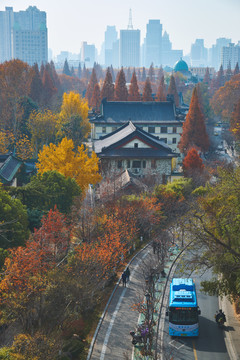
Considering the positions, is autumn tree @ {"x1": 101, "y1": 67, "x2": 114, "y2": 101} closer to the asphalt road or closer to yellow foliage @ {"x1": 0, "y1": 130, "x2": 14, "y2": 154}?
yellow foliage @ {"x1": 0, "y1": 130, "x2": 14, "y2": 154}

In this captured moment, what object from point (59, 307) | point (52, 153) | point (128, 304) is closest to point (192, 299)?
point (128, 304)

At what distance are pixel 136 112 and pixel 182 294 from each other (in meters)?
57.5

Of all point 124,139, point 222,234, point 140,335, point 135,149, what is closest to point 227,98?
point 135,149

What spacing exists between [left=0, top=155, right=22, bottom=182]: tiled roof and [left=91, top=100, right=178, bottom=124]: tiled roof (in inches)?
1354

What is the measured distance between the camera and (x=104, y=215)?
34.0m

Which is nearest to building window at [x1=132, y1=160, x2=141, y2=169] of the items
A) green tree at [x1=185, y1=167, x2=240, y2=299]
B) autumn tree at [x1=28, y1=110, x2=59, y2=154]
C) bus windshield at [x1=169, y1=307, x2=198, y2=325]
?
autumn tree at [x1=28, y1=110, x2=59, y2=154]

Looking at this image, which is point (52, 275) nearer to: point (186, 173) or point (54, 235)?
point (54, 235)

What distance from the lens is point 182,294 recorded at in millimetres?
26422

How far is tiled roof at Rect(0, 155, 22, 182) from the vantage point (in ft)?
137

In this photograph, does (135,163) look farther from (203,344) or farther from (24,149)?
(203,344)

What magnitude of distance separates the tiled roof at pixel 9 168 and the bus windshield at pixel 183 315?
67.6 feet

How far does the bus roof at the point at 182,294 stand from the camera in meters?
25.7

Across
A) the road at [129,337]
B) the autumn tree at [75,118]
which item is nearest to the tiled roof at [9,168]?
the road at [129,337]

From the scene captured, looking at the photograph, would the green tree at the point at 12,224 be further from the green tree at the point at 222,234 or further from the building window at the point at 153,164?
the building window at the point at 153,164
